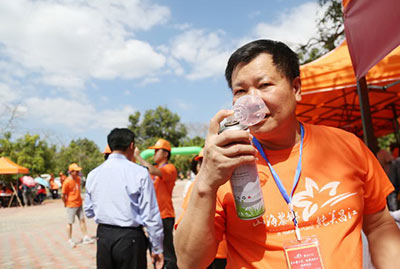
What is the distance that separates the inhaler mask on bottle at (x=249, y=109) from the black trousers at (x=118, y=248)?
7.90 ft

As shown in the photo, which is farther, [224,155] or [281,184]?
[281,184]

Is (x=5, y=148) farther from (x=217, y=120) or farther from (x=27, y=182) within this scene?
(x=217, y=120)

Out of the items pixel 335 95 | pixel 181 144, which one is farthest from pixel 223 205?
pixel 181 144

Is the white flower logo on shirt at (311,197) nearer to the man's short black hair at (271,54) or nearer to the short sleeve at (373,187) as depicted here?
the short sleeve at (373,187)

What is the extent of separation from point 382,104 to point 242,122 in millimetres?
6617

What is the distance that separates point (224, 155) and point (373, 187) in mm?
811

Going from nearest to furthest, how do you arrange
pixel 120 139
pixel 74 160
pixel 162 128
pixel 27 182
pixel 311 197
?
pixel 311 197 < pixel 120 139 < pixel 27 182 < pixel 74 160 < pixel 162 128

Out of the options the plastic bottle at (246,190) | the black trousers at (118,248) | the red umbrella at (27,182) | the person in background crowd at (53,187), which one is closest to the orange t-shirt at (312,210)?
the plastic bottle at (246,190)

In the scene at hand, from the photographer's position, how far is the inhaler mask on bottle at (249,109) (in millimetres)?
1184

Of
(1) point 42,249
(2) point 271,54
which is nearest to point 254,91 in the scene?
(2) point 271,54

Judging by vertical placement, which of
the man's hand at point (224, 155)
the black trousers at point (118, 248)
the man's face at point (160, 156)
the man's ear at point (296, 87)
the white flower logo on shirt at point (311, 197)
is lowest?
the black trousers at point (118, 248)

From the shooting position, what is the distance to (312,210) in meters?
1.29

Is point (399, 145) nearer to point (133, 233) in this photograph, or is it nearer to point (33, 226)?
point (133, 233)

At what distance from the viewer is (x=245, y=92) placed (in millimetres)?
1393
